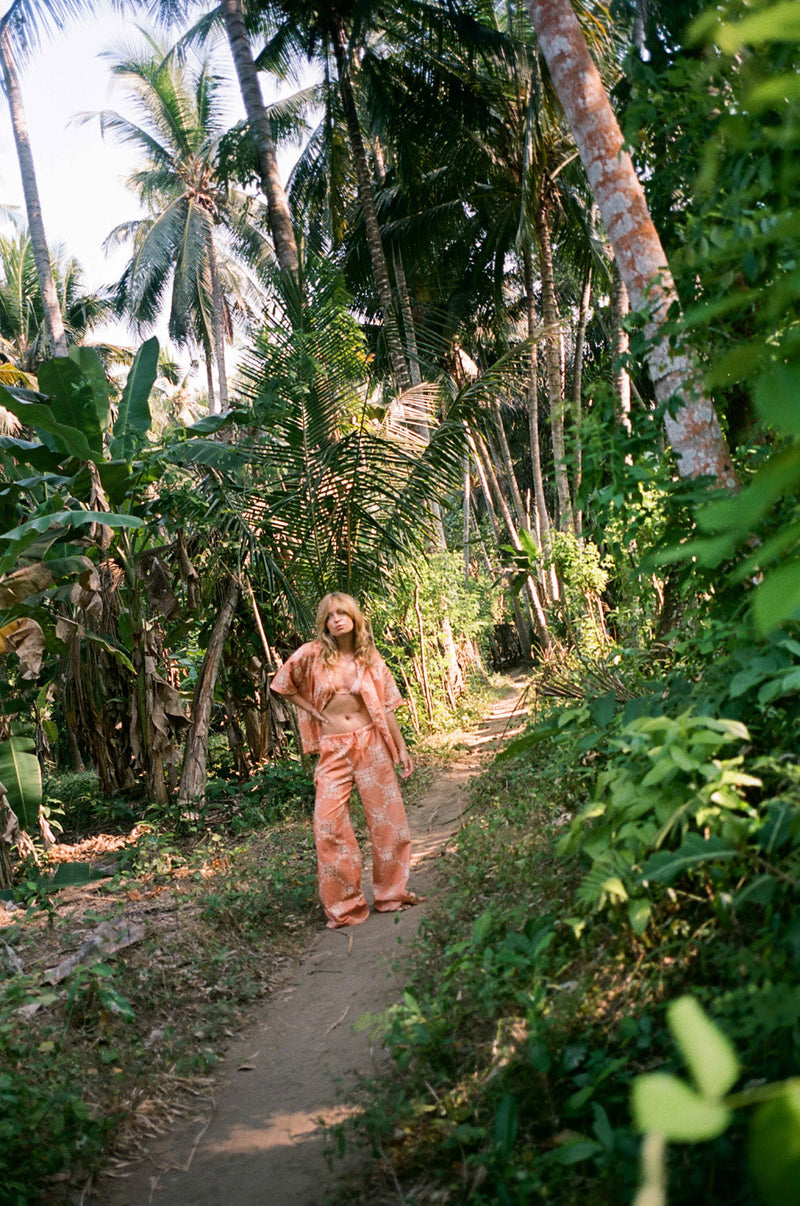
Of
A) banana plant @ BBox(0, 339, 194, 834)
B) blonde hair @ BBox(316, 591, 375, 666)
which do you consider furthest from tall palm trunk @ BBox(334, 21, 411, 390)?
blonde hair @ BBox(316, 591, 375, 666)

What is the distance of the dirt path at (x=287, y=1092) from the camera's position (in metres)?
2.67

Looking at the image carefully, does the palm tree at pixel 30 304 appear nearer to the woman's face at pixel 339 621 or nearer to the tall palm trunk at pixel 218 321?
the tall palm trunk at pixel 218 321

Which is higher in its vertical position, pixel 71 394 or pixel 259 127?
pixel 259 127

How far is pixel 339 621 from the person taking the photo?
17.7 ft

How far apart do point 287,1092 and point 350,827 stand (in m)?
1.99

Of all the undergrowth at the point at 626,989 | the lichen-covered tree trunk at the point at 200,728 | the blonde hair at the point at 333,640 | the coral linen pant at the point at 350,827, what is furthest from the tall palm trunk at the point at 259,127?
the undergrowth at the point at 626,989

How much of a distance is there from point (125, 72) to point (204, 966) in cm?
2696

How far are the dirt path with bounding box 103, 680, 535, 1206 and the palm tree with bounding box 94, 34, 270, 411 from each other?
21.1 m

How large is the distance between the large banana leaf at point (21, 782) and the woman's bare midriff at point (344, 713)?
8.63 ft

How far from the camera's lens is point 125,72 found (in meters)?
24.4

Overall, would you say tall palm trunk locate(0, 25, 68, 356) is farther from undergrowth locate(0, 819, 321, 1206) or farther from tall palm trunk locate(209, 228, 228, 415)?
undergrowth locate(0, 819, 321, 1206)

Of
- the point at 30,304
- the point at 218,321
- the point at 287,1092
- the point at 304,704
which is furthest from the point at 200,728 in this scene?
the point at 30,304

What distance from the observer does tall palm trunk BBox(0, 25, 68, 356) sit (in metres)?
13.2

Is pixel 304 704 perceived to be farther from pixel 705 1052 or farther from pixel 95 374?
pixel 705 1052
